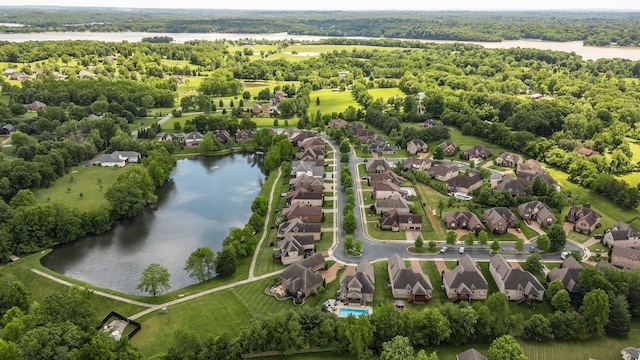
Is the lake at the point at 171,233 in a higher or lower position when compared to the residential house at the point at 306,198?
lower

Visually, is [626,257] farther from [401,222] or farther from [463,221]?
[401,222]

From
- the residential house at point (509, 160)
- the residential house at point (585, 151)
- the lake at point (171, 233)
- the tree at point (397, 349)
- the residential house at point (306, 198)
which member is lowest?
the lake at point (171, 233)

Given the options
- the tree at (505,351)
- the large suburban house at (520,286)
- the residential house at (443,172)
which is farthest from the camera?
the residential house at (443,172)

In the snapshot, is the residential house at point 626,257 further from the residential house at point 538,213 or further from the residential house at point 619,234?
the residential house at point 538,213

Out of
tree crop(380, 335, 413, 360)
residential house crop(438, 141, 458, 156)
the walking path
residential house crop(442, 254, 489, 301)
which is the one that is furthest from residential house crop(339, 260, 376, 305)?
residential house crop(438, 141, 458, 156)

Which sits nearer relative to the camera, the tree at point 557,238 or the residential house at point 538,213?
the tree at point 557,238

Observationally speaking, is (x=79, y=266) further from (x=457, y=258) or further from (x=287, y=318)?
(x=457, y=258)

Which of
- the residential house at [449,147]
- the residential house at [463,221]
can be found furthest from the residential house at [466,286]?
the residential house at [449,147]
